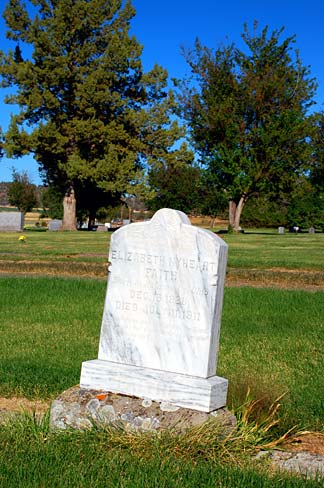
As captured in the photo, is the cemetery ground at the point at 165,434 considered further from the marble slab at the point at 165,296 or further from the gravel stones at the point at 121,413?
the marble slab at the point at 165,296

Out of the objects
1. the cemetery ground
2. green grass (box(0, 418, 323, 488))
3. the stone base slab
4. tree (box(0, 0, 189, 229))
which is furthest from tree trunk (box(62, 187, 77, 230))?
green grass (box(0, 418, 323, 488))

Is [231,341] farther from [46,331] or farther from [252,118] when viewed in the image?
[252,118]

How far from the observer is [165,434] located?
15.2ft

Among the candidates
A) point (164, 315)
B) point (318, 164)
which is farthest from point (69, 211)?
point (164, 315)

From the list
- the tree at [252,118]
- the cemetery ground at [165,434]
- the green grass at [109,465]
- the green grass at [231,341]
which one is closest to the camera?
the green grass at [109,465]

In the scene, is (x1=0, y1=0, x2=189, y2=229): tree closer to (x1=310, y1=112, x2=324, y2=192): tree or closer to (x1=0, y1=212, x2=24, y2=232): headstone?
(x1=0, y1=212, x2=24, y2=232): headstone

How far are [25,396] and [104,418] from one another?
1439 mm

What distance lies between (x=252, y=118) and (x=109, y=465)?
129ft

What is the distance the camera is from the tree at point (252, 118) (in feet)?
131

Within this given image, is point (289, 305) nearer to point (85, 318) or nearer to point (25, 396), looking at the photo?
point (85, 318)

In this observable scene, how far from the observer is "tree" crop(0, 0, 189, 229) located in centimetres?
4262

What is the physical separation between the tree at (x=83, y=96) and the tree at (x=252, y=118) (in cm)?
390

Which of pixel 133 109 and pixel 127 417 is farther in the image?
pixel 133 109

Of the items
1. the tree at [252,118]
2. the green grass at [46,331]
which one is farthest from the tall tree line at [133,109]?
the green grass at [46,331]
